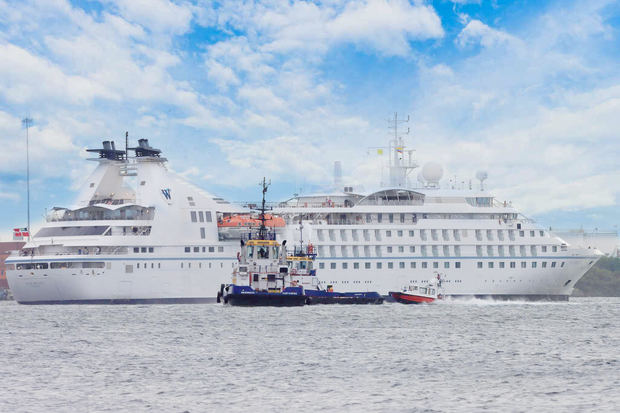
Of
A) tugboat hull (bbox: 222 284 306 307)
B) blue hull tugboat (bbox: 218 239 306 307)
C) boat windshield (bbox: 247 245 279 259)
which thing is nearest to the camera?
tugboat hull (bbox: 222 284 306 307)

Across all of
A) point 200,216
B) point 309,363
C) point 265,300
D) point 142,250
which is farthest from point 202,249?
point 309,363

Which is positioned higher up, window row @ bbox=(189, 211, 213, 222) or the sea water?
window row @ bbox=(189, 211, 213, 222)

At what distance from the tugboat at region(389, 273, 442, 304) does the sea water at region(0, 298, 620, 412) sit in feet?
55.4

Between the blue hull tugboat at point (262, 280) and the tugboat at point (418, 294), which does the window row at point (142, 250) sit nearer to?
the blue hull tugboat at point (262, 280)

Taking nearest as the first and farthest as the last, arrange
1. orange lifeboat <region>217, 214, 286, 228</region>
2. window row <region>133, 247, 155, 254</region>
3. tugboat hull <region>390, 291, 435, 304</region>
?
tugboat hull <region>390, 291, 435, 304</region> < window row <region>133, 247, 155, 254</region> < orange lifeboat <region>217, 214, 286, 228</region>

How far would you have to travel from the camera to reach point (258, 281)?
233 ft

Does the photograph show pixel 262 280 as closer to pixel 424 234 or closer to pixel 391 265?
pixel 391 265

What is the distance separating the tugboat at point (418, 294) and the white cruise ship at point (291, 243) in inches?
122

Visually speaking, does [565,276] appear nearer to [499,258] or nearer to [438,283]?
[499,258]

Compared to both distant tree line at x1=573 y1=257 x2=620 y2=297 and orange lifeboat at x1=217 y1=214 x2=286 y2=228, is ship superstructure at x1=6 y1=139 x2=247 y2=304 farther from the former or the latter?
distant tree line at x1=573 y1=257 x2=620 y2=297

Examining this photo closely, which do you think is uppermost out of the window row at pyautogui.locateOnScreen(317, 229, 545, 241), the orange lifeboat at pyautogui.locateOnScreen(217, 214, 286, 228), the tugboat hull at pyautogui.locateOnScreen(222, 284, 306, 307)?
the orange lifeboat at pyautogui.locateOnScreen(217, 214, 286, 228)

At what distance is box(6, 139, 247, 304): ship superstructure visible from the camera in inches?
3019

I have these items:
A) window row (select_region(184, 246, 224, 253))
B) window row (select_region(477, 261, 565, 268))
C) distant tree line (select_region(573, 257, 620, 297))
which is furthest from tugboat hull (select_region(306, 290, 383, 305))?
distant tree line (select_region(573, 257, 620, 297))

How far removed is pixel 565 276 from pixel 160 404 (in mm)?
64382
